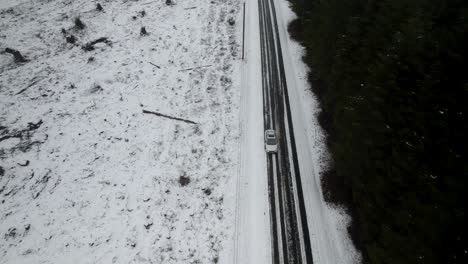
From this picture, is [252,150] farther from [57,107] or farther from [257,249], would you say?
[57,107]

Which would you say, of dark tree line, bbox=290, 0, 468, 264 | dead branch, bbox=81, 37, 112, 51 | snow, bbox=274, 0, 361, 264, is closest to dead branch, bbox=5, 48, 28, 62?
dead branch, bbox=81, 37, 112, 51

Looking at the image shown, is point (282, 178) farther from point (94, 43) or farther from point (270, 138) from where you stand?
point (94, 43)

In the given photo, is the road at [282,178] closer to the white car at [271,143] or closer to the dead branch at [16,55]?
the white car at [271,143]

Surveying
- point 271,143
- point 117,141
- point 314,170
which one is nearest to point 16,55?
point 117,141

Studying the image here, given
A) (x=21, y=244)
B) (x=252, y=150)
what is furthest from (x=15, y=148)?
(x=252, y=150)

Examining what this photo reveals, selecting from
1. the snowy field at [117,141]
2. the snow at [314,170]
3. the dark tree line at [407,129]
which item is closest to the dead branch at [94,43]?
the snowy field at [117,141]
